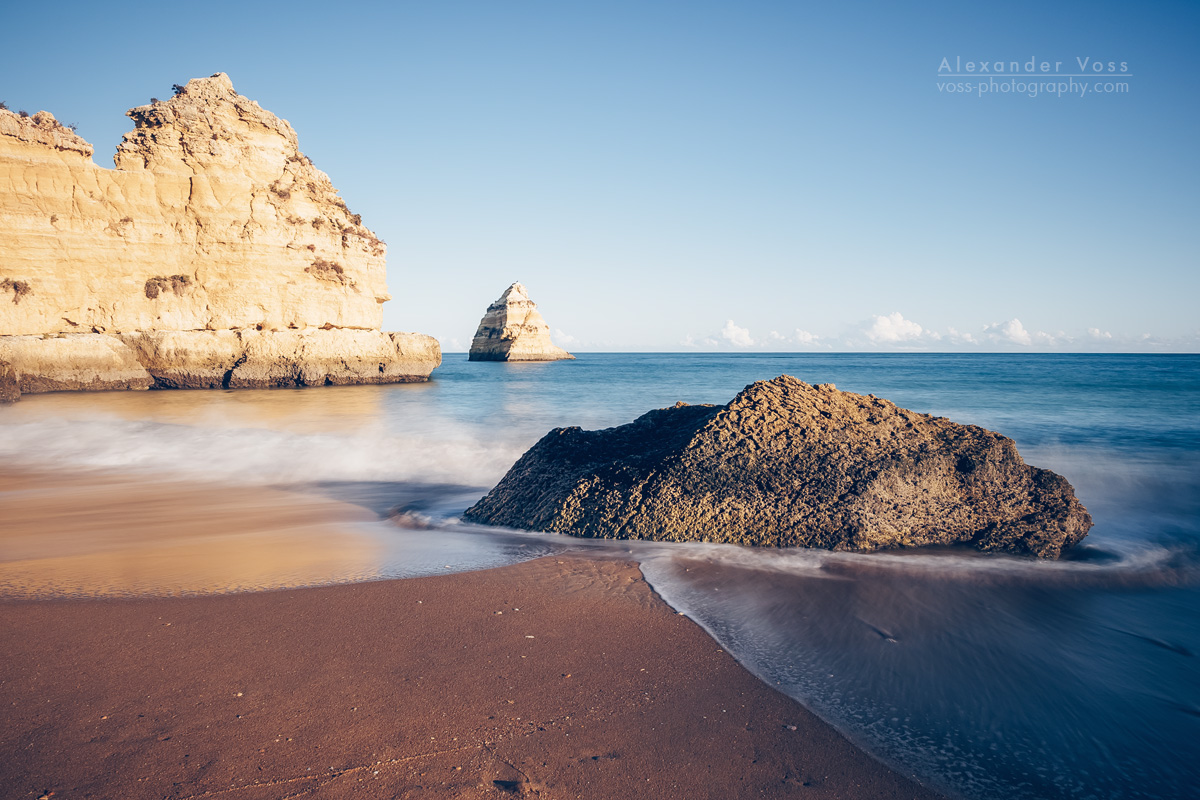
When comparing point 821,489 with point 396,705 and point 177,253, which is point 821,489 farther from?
point 177,253

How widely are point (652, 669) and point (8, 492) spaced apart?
826cm

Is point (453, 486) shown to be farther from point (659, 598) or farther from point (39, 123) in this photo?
point (39, 123)

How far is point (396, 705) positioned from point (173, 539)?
3.71 m

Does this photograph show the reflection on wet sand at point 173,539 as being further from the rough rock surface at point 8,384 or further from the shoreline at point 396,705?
the rough rock surface at point 8,384

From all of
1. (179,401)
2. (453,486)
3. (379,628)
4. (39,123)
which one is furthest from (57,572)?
(39,123)

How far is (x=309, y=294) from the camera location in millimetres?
27438

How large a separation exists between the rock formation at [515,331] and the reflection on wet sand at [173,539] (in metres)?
60.9

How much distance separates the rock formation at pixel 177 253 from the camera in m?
22.1

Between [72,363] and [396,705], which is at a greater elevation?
[72,363]

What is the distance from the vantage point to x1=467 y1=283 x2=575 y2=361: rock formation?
6788cm

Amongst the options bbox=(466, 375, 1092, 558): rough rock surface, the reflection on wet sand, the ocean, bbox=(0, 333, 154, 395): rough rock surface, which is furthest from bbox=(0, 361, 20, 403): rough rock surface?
bbox=(466, 375, 1092, 558): rough rock surface

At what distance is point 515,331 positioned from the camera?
228 ft

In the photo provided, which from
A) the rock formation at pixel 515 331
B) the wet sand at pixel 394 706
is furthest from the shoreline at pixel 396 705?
the rock formation at pixel 515 331

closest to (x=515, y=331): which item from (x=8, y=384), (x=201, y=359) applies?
(x=201, y=359)
